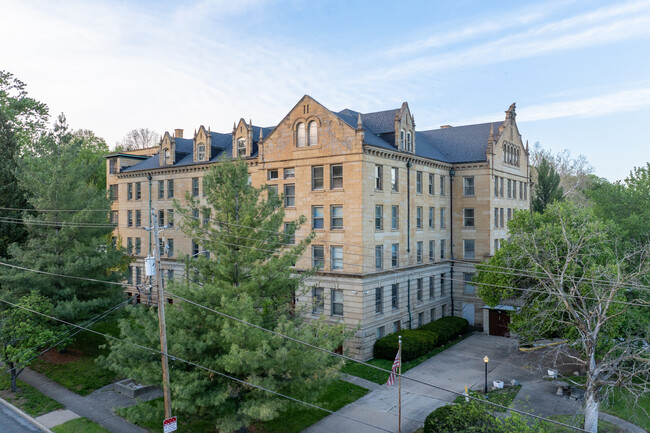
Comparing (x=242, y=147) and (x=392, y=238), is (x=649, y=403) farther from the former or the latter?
(x=242, y=147)

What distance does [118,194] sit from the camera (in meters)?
49.8

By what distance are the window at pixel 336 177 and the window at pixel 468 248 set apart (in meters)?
14.6

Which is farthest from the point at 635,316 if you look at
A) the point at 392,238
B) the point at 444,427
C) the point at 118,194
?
the point at 118,194

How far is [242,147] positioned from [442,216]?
17.9 metres

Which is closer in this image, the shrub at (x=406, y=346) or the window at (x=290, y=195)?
the shrub at (x=406, y=346)

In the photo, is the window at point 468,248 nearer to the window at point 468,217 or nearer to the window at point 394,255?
the window at point 468,217

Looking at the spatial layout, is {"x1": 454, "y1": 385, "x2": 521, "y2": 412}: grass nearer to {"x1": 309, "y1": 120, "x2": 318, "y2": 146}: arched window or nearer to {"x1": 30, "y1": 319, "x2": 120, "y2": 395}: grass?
{"x1": 309, "y1": 120, "x2": 318, "y2": 146}: arched window

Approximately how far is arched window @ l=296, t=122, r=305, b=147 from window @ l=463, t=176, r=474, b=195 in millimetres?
15462

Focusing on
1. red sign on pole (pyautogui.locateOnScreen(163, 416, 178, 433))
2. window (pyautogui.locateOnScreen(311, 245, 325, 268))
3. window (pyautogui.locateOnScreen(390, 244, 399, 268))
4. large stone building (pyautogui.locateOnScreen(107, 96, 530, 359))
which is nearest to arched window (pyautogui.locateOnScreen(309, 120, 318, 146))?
large stone building (pyautogui.locateOnScreen(107, 96, 530, 359))

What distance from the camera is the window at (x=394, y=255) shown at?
33656 mm

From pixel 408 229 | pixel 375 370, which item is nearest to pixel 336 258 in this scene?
pixel 408 229

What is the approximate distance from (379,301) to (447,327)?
7.11 meters

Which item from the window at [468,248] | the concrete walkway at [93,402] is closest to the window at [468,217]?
the window at [468,248]

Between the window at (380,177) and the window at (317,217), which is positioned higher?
the window at (380,177)
